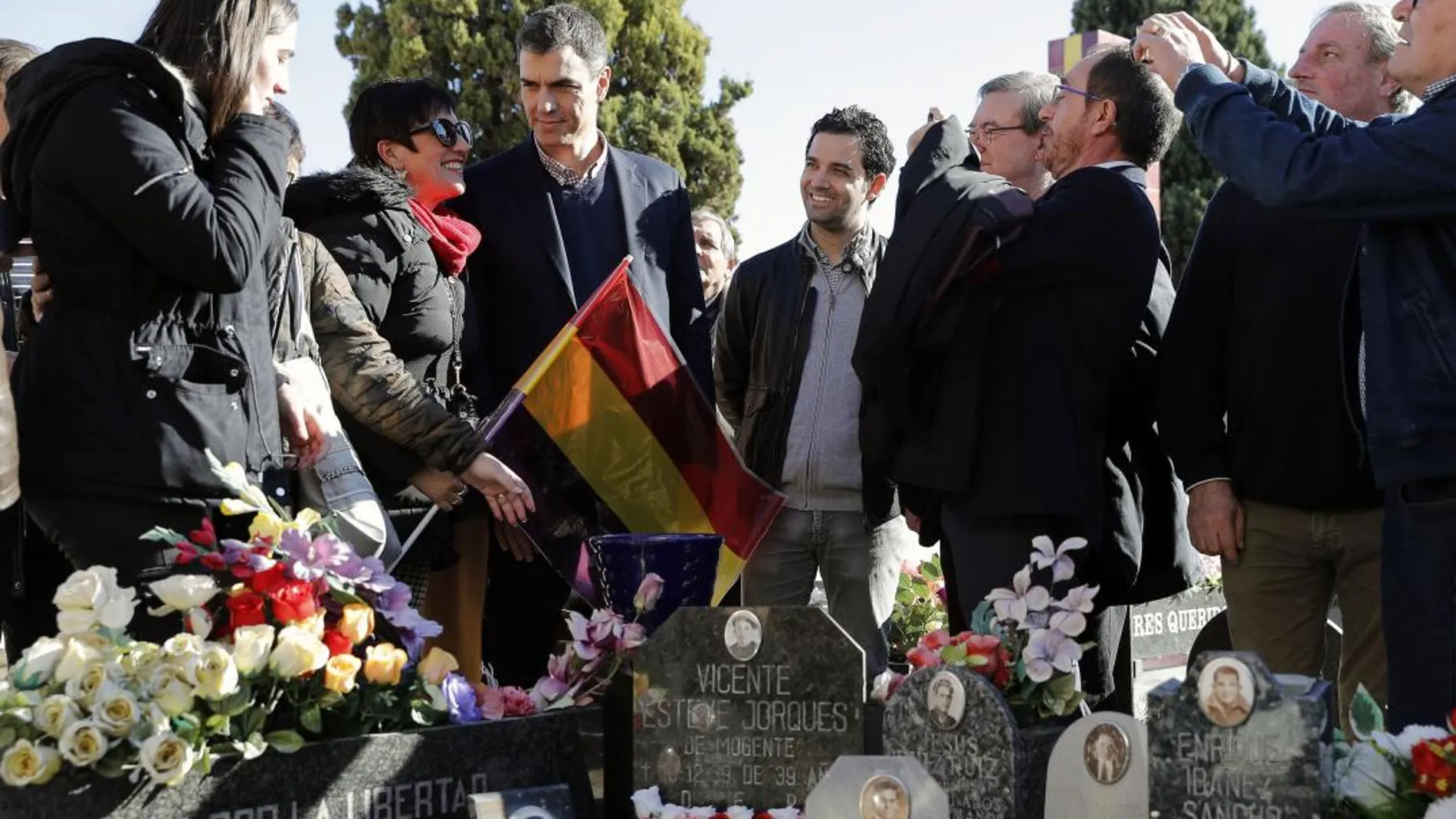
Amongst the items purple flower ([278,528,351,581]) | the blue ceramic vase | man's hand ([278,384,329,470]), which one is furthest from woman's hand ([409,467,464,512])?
purple flower ([278,528,351,581])

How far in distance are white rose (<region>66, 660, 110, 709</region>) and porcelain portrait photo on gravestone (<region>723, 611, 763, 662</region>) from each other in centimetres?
106

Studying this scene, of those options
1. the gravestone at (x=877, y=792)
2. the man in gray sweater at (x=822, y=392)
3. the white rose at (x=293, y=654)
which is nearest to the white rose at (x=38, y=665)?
the white rose at (x=293, y=654)

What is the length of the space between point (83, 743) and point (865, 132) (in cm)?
311

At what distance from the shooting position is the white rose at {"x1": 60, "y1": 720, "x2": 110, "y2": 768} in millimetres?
2496

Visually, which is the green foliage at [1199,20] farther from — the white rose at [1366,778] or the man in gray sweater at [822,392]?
the white rose at [1366,778]

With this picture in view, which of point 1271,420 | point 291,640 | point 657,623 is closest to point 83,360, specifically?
point 291,640

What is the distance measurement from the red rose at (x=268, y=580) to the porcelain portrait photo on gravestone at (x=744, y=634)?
787 millimetres

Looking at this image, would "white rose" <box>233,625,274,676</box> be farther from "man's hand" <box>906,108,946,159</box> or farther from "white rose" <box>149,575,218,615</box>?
"man's hand" <box>906,108,946,159</box>

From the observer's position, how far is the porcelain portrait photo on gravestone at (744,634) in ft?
9.71

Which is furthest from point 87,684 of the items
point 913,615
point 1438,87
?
point 913,615

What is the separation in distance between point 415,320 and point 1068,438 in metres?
1.62

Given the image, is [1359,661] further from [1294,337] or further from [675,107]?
[675,107]

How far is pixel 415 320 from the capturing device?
408 cm

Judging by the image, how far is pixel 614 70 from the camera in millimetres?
22266
